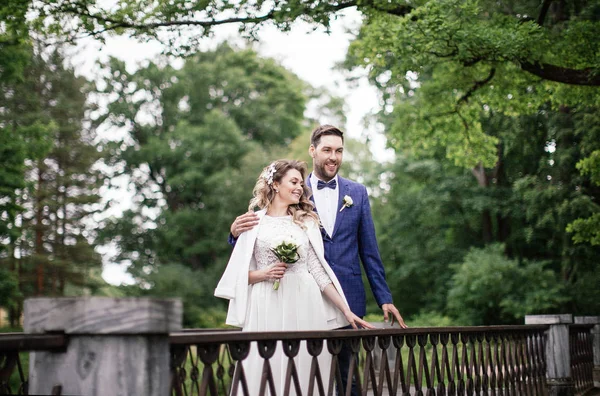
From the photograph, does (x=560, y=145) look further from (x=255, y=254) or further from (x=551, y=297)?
(x=255, y=254)

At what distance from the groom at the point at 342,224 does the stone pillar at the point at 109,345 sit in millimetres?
2410

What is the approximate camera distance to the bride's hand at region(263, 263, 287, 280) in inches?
195

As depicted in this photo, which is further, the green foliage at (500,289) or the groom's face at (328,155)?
the green foliage at (500,289)

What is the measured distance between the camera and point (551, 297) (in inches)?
773

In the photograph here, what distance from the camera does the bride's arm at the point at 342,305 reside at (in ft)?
16.3

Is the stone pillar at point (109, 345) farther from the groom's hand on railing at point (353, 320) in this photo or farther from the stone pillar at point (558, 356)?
the stone pillar at point (558, 356)

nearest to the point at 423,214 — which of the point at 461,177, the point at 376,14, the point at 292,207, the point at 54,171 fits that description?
the point at 461,177

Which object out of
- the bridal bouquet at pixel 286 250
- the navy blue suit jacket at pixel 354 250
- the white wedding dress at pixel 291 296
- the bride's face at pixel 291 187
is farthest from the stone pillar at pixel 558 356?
the bridal bouquet at pixel 286 250

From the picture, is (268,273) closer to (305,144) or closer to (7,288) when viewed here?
(7,288)

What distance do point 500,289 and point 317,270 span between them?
17447 millimetres

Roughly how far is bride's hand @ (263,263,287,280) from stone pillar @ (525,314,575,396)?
4551mm

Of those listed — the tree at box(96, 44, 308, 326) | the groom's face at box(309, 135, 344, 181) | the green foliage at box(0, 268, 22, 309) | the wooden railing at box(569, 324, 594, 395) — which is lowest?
the wooden railing at box(569, 324, 594, 395)

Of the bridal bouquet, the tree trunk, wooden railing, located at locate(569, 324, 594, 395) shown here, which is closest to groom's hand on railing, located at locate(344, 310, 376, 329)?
the bridal bouquet

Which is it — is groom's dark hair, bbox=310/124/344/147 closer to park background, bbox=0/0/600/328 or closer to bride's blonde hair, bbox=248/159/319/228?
bride's blonde hair, bbox=248/159/319/228
